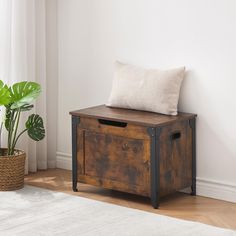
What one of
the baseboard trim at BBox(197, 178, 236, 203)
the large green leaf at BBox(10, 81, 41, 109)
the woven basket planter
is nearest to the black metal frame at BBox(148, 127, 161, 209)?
the baseboard trim at BBox(197, 178, 236, 203)

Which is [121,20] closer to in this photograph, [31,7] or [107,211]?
[31,7]

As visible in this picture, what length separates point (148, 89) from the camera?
4.59 metres

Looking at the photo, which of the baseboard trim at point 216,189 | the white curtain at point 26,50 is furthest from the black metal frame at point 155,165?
the white curtain at point 26,50

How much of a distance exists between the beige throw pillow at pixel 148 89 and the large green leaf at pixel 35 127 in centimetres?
59

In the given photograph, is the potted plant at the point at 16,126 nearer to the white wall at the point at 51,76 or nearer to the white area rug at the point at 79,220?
the white area rug at the point at 79,220

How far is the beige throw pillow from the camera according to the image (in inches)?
179

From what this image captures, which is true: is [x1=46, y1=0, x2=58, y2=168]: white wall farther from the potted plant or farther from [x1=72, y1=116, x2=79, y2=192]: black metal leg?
[x1=72, y1=116, x2=79, y2=192]: black metal leg

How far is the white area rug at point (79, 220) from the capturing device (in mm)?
3928

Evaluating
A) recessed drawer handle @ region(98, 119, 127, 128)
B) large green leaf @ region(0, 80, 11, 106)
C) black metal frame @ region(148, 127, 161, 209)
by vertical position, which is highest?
large green leaf @ region(0, 80, 11, 106)

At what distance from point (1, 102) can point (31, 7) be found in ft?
3.06

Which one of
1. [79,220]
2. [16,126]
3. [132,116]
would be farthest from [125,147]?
[16,126]

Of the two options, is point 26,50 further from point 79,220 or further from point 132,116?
point 79,220

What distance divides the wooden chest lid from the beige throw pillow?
0.05 metres

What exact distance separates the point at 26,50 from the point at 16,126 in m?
0.64
